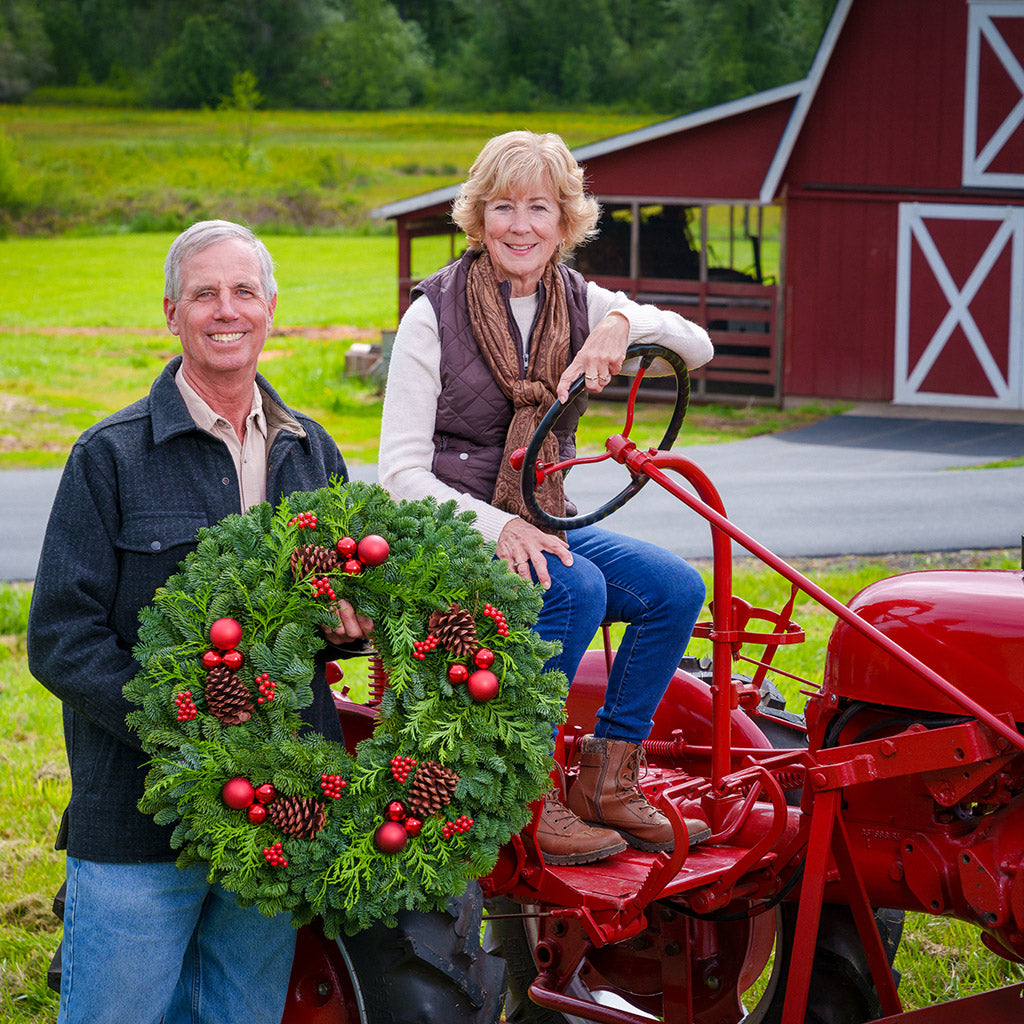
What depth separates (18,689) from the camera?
5.66 meters

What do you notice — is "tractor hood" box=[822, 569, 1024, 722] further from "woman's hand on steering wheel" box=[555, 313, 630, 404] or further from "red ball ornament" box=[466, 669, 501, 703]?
"red ball ornament" box=[466, 669, 501, 703]

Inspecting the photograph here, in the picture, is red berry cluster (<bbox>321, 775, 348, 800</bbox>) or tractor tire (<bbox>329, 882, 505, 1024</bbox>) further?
tractor tire (<bbox>329, 882, 505, 1024</bbox>)

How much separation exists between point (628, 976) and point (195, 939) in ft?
3.96

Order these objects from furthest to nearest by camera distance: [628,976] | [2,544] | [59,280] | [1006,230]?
[59,280]
[1006,230]
[2,544]
[628,976]

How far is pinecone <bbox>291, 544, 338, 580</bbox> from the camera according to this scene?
221 cm

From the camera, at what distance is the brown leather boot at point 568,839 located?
276cm

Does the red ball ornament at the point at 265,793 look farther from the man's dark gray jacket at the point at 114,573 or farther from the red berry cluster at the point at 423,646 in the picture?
the red berry cluster at the point at 423,646

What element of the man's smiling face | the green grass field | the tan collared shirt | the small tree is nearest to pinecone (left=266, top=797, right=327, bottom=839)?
the tan collared shirt

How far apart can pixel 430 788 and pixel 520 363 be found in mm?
1006

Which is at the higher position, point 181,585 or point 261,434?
point 261,434

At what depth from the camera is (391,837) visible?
215 centimetres

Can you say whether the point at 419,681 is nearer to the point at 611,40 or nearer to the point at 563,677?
the point at 563,677

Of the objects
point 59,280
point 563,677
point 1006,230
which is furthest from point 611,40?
point 563,677

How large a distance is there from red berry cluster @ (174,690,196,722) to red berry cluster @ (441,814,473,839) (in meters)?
0.45
